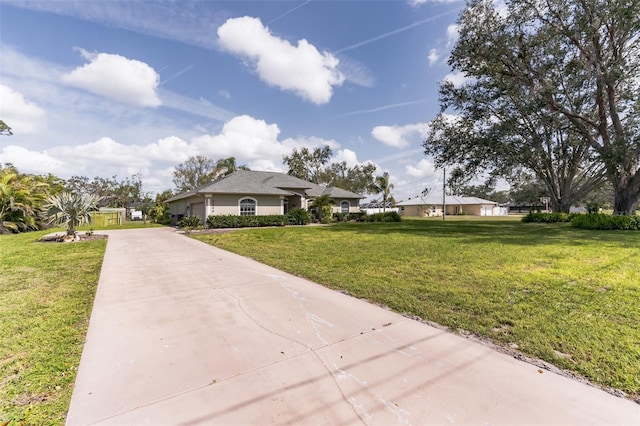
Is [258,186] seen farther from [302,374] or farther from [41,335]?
[302,374]

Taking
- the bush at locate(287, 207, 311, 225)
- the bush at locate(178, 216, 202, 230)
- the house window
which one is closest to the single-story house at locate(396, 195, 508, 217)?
the bush at locate(287, 207, 311, 225)

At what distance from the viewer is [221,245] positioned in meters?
11.7

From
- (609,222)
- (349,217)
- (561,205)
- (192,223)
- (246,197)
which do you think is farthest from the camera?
(349,217)

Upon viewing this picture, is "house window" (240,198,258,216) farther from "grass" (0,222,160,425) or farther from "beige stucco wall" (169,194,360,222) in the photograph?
"grass" (0,222,160,425)

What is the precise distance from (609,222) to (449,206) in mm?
40511

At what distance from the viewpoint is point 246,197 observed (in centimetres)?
2125

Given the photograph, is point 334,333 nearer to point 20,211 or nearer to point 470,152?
point 470,152

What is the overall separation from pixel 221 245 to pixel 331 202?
14.9 m

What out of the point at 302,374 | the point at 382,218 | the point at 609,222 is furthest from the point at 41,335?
the point at 382,218

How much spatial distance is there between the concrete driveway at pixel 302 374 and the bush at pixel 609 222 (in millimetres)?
19729

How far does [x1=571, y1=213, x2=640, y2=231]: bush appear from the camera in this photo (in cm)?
1555

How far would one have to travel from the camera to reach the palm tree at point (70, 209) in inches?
502

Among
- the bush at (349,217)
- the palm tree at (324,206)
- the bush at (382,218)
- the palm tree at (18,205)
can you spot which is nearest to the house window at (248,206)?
the palm tree at (324,206)

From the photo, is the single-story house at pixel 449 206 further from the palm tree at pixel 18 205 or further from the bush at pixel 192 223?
the palm tree at pixel 18 205
